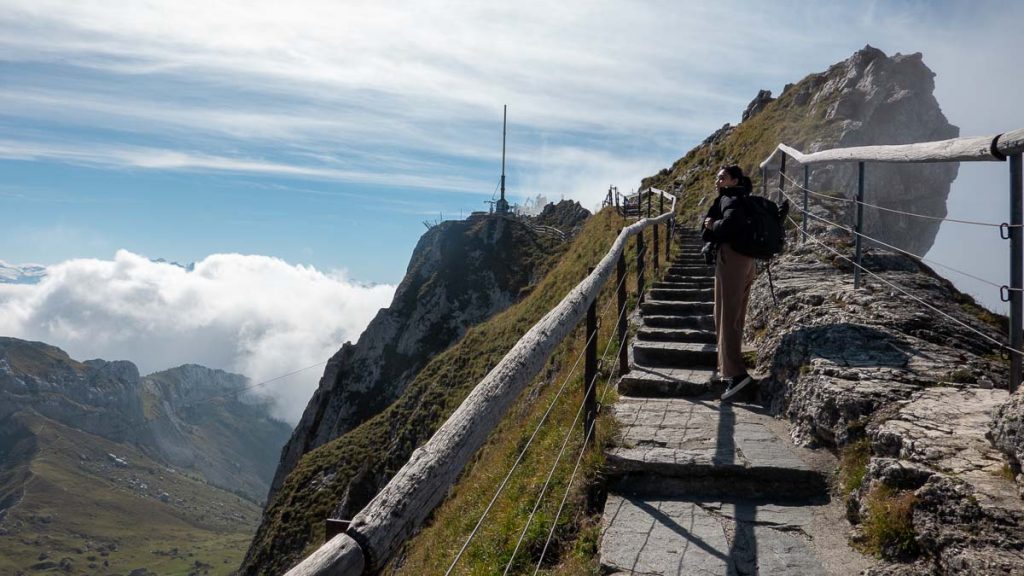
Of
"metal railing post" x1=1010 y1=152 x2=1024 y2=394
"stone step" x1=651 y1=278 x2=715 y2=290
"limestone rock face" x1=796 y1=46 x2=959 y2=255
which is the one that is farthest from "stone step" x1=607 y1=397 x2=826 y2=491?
"limestone rock face" x1=796 y1=46 x2=959 y2=255

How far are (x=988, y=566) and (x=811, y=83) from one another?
110 ft

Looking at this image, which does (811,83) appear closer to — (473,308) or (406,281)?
(473,308)

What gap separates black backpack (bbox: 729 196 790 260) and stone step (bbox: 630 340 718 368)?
1.71 meters

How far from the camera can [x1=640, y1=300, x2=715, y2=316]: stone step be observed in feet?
33.5

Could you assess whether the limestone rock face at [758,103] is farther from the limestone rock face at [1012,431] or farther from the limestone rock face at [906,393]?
the limestone rock face at [1012,431]

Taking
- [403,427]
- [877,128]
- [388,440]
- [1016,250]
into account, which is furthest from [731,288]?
[388,440]

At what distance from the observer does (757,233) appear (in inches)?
262

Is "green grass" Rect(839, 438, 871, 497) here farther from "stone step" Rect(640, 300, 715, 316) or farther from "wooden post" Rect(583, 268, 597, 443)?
"stone step" Rect(640, 300, 715, 316)

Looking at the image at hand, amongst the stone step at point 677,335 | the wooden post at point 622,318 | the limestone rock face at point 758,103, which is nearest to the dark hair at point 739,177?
the wooden post at point 622,318

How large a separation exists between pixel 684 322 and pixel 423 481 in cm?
794

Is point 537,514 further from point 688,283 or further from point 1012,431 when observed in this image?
point 688,283

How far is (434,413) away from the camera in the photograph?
92.3ft

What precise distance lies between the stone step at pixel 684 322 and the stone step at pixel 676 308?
14.8 inches

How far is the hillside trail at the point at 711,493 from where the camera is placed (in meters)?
4.08
